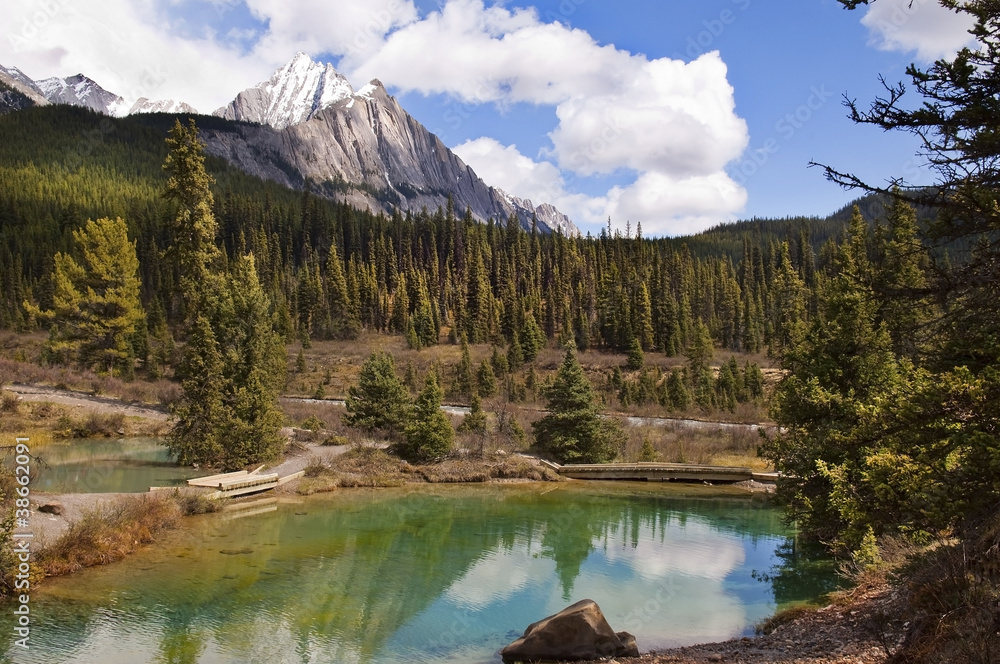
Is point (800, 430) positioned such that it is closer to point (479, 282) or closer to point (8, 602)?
point (8, 602)

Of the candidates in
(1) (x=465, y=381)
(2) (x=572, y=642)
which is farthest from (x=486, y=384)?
(2) (x=572, y=642)

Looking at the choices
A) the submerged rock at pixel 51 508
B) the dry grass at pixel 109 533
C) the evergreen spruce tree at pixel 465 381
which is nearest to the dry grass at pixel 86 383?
the dry grass at pixel 109 533

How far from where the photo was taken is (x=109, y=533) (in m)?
17.4

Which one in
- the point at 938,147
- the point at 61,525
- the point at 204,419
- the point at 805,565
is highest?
the point at 938,147

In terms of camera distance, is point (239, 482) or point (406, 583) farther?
point (239, 482)

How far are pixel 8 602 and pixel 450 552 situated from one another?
1121cm

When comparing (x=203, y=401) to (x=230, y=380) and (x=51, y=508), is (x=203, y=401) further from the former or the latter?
(x=51, y=508)

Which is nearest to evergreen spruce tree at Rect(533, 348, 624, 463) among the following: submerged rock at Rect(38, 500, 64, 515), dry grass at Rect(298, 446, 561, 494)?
dry grass at Rect(298, 446, 561, 494)

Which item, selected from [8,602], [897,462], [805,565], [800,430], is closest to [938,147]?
[897,462]

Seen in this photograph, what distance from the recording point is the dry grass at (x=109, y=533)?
15.6m

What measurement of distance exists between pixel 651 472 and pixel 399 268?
98.6 metres

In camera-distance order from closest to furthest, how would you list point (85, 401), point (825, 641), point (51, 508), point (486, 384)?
point (825, 641) < point (51, 508) < point (85, 401) < point (486, 384)

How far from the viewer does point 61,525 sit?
17297mm

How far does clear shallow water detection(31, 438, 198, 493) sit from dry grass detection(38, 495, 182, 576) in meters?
4.20
